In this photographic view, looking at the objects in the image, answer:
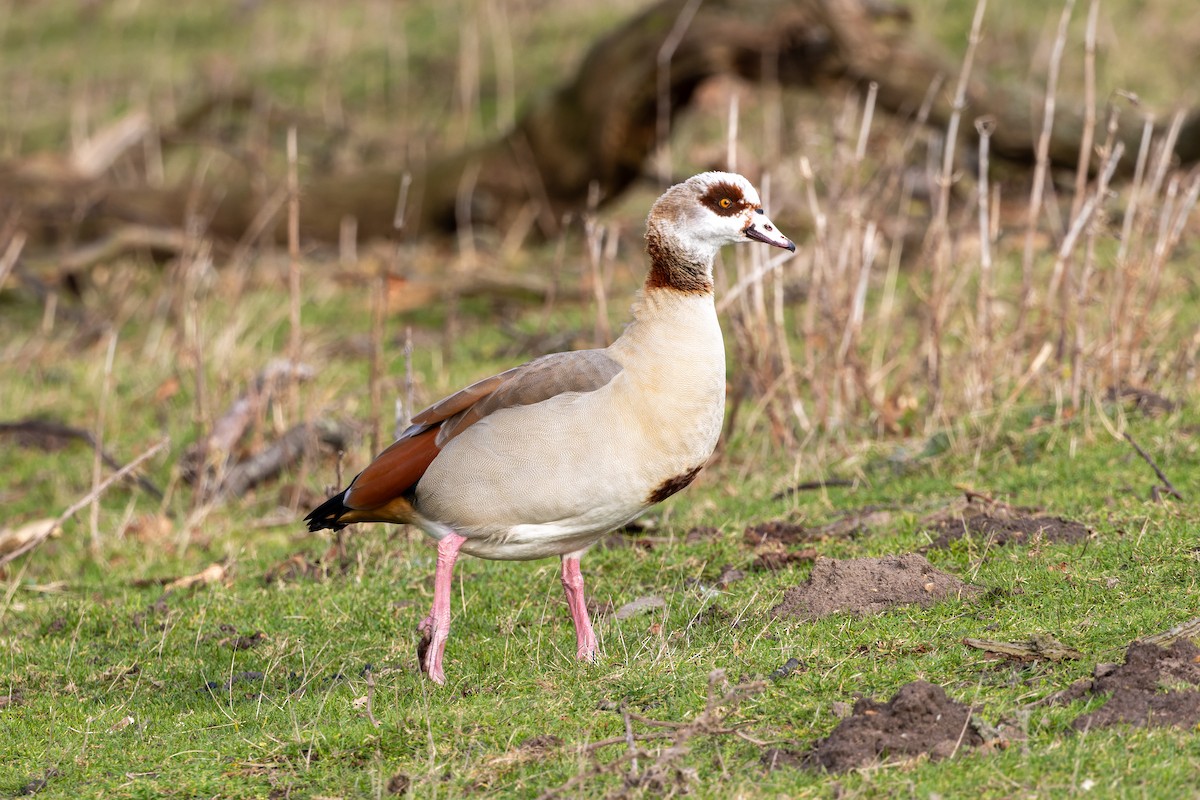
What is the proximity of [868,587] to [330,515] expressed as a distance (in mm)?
1956

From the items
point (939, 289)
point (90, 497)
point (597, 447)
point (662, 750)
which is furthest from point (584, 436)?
point (939, 289)

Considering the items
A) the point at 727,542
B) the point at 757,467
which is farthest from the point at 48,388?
the point at 727,542

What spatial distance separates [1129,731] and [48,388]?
8.14m

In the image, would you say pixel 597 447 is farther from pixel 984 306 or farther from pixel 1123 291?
pixel 1123 291

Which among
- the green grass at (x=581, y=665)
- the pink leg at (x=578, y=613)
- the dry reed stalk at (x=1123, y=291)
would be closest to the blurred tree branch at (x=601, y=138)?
the dry reed stalk at (x=1123, y=291)

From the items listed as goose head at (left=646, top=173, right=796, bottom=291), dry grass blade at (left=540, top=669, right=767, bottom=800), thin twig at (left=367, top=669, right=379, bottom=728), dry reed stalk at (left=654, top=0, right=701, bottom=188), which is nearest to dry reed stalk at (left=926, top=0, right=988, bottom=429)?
dry reed stalk at (left=654, top=0, right=701, bottom=188)

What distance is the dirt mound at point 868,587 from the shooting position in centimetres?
495

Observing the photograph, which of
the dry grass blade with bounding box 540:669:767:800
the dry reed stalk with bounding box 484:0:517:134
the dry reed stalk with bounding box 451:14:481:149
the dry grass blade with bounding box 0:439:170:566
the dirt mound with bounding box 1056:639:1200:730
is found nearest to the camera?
the dry grass blade with bounding box 540:669:767:800

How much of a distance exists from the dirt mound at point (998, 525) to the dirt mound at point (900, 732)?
5.52ft

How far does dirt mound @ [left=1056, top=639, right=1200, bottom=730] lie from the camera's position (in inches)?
148

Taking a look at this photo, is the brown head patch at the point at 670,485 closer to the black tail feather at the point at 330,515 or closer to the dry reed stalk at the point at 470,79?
the black tail feather at the point at 330,515

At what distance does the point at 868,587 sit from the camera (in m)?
5.02

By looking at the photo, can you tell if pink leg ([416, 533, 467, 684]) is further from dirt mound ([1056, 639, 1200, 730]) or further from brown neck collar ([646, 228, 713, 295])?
dirt mound ([1056, 639, 1200, 730])

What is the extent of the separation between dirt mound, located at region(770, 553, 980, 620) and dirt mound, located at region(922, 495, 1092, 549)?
48 cm
